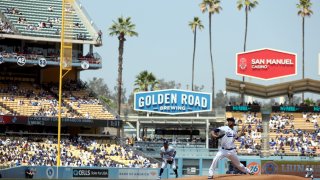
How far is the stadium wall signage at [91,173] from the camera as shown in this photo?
154 feet

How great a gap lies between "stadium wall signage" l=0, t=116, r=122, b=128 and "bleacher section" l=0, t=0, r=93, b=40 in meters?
7.07

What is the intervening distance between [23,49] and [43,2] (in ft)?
20.1

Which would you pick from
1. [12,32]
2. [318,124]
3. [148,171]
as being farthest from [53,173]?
[318,124]

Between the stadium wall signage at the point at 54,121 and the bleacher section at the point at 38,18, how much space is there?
7072 mm

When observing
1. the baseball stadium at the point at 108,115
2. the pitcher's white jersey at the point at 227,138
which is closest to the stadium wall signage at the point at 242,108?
the baseball stadium at the point at 108,115

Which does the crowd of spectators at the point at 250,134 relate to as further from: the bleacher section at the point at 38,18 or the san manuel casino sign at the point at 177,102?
the bleacher section at the point at 38,18

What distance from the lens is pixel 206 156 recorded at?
58.0 m

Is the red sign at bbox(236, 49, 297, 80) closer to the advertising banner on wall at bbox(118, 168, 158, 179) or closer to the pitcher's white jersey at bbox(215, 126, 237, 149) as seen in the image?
the advertising banner on wall at bbox(118, 168, 158, 179)

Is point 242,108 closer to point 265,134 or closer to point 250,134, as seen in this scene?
point 250,134

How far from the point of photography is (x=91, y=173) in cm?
4809

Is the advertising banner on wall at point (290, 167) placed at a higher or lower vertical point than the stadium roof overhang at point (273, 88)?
lower

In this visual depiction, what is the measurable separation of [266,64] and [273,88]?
2243mm

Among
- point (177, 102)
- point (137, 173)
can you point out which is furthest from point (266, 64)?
point (137, 173)

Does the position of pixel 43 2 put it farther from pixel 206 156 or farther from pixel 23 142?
pixel 206 156
